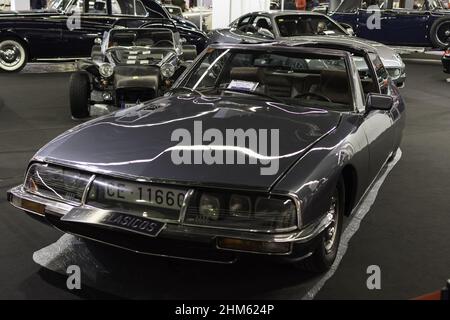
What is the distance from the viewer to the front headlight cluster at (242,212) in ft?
8.75

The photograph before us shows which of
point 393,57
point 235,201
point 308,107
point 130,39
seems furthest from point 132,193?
point 393,57

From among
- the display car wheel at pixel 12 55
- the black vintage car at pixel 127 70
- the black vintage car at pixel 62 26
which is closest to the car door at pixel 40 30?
the black vintage car at pixel 62 26

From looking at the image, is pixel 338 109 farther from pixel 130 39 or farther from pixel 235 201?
pixel 130 39

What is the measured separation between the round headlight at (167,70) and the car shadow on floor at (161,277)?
434cm

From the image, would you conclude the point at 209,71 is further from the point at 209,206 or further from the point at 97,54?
the point at 97,54

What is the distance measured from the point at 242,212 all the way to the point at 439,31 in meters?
12.9

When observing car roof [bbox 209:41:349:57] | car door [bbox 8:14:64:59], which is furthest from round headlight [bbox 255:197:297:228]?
car door [bbox 8:14:64:59]

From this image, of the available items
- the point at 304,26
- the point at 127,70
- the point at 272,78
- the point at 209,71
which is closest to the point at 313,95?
the point at 272,78

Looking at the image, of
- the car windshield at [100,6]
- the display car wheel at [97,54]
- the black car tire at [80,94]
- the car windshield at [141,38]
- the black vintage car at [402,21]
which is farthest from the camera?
the black vintage car at [402,21]

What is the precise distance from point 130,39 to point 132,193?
635cm

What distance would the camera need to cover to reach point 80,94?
24.0 feet

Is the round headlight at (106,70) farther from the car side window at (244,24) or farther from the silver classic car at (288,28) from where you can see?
the car side window at (244,24)

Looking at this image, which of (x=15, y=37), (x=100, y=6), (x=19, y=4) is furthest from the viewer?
(x=19, y=4)

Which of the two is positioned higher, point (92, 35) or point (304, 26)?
point (304, 26)
